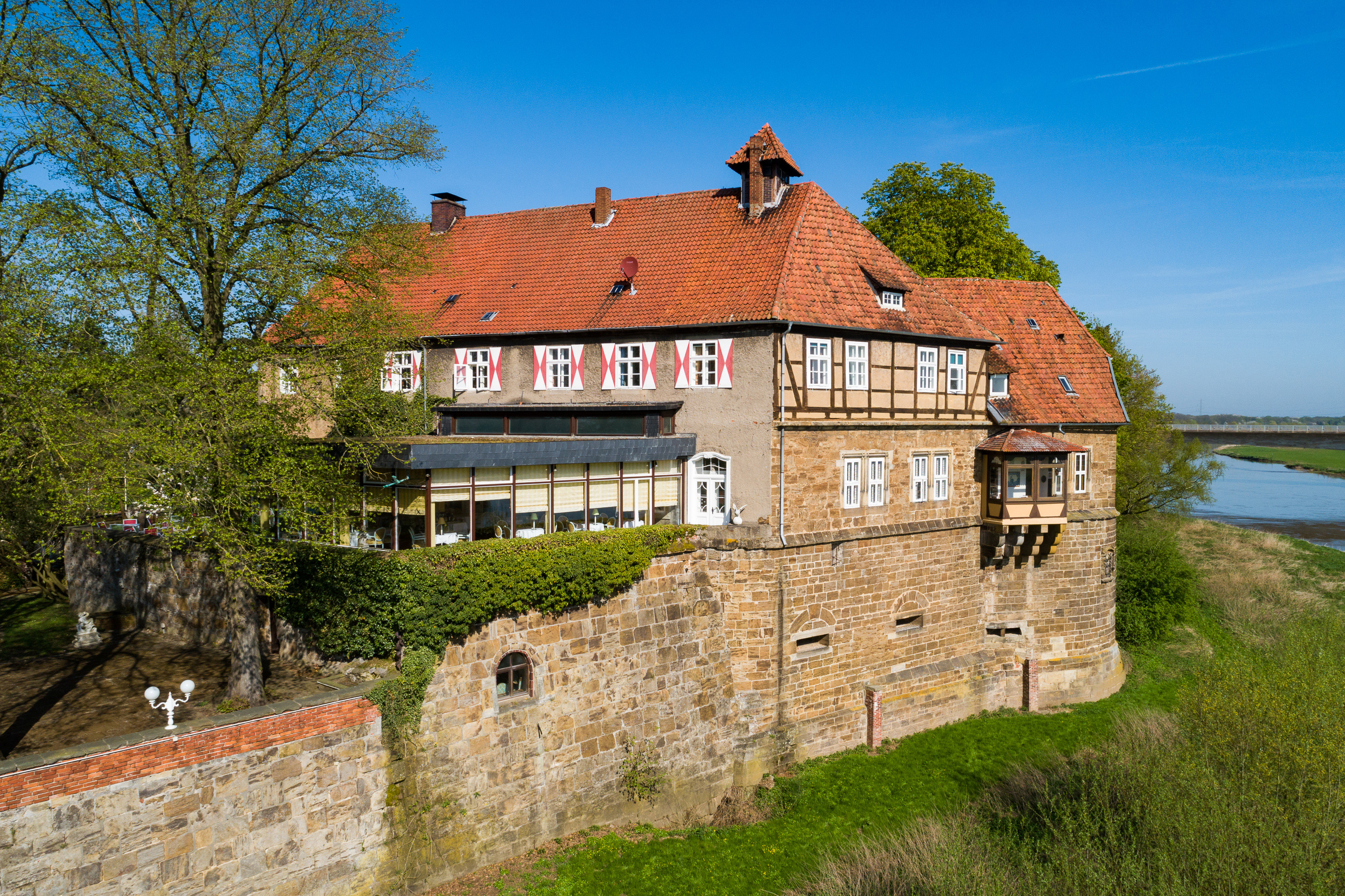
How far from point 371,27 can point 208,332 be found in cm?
524

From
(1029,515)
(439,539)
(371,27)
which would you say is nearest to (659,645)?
(439,539)

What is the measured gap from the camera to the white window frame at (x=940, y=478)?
19.0 metres

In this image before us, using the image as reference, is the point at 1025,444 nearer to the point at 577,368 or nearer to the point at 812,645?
the point at 812,645

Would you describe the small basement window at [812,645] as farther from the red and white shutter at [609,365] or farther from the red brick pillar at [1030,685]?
the red and white shutter at [609,365]

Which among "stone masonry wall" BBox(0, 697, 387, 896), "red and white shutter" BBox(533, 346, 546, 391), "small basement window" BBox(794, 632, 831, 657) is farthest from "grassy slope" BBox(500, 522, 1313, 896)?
"red and white shutter" BBox(533, 346, 546, 391)

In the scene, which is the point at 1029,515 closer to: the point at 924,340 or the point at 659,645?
the point at 924,340

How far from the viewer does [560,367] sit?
61.2 feet

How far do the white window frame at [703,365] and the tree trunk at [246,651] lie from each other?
8870mm

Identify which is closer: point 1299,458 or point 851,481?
point 851,481

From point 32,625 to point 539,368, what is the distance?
11.8m

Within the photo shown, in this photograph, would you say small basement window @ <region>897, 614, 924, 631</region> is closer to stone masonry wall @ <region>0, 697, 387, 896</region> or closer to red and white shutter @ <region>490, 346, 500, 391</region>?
red and white shutter @ <region>490, 346, 500, 391</region>

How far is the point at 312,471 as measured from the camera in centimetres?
1152

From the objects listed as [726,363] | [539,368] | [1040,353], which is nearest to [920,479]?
[726,363]

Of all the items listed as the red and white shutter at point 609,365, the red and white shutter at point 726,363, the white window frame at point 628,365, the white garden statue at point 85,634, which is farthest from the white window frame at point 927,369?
the white garden statue at point 85,634
